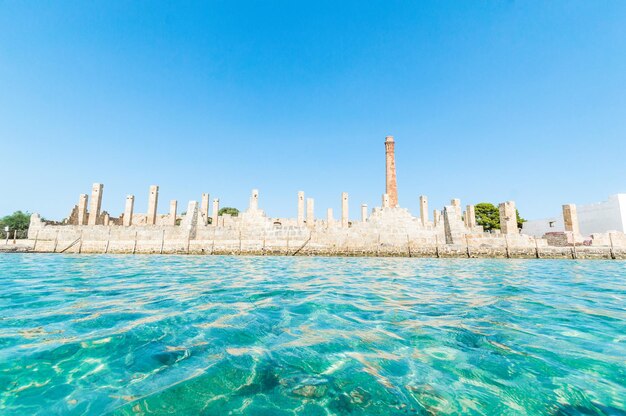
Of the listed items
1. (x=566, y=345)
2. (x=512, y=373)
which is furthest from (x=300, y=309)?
(x=566, y=345)

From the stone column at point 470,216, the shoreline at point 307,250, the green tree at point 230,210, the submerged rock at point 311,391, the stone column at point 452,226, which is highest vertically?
the green tree at point 230,210

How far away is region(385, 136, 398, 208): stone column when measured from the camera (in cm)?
2770

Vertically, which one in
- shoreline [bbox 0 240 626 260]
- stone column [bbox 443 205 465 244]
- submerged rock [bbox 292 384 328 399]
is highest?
stone column [bbox 443 205 465 244]

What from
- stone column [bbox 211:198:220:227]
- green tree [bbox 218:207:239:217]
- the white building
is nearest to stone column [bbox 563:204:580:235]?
the white building

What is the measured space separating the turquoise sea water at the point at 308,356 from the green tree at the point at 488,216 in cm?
4571

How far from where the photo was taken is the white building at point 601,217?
3122 centimetres

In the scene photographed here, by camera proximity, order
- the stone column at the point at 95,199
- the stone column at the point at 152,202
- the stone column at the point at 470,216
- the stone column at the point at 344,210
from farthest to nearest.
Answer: the stone column at the point at 470,216
the stone column at the point at 344,210
the stone column at the point at 152,202
the stone column at the point at 95,199

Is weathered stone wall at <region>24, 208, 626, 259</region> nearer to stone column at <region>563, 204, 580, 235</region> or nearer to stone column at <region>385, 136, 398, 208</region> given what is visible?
stone column at <region>563, 204, 580, 235</region>

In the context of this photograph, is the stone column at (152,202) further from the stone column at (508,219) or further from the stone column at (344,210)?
the stone column at (508,219)

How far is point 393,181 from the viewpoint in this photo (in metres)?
28.0

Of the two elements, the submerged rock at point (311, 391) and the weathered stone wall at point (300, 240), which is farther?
the weathered stone wall at point (300, 240)

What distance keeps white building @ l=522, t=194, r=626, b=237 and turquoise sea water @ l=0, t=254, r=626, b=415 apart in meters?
Result: 37.2

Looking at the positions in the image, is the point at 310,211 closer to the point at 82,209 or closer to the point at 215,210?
the point at 215,210

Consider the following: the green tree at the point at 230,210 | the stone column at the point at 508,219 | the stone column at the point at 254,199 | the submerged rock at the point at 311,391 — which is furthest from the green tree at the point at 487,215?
the submerged rock at the point at 311,391
